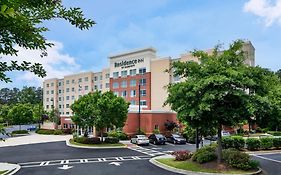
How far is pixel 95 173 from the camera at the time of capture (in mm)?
20828

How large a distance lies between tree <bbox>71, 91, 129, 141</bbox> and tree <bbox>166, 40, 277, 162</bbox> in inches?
723

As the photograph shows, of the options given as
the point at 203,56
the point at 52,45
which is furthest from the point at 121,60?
the point at 52,45

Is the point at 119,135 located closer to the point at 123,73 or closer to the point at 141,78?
the point at 141,78

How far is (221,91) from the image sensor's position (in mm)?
19891

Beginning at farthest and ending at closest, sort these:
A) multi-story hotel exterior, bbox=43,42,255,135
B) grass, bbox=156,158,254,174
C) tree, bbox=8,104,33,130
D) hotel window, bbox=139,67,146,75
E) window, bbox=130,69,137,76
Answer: window, bbox=130,69,137,76
tree, bbox=8,104,33,130
hotel window, bbox=139,67,146,75
multi-story hotel exterior, bbox=43,42,255,135
grass, bbox=156,158,254,174

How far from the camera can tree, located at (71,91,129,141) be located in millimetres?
39531

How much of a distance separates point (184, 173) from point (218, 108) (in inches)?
190

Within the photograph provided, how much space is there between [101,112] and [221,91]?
22.2m

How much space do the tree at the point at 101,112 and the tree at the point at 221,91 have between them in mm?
18357

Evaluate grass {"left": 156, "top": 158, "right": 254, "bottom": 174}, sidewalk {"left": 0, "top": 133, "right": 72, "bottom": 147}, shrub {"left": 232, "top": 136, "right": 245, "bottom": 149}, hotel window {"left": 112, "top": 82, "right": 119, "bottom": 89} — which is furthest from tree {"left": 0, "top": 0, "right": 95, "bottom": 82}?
hotel window {"left": 112, "top": 82, "right": 119, "bottom": 89}

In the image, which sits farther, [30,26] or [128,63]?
[128,63]

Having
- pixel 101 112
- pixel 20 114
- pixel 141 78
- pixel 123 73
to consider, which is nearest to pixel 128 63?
pixel 123 73

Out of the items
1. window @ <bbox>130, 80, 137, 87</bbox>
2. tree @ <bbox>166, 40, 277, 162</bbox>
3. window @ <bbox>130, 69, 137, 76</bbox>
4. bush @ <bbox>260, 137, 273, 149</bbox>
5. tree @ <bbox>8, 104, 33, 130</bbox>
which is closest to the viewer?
tree @ <bbox>166, 40, 277, 162</bbox>

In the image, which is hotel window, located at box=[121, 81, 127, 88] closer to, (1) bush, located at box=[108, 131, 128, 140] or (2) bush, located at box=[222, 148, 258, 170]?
(1) bush, located at box=[108, 131, 128, 140]
